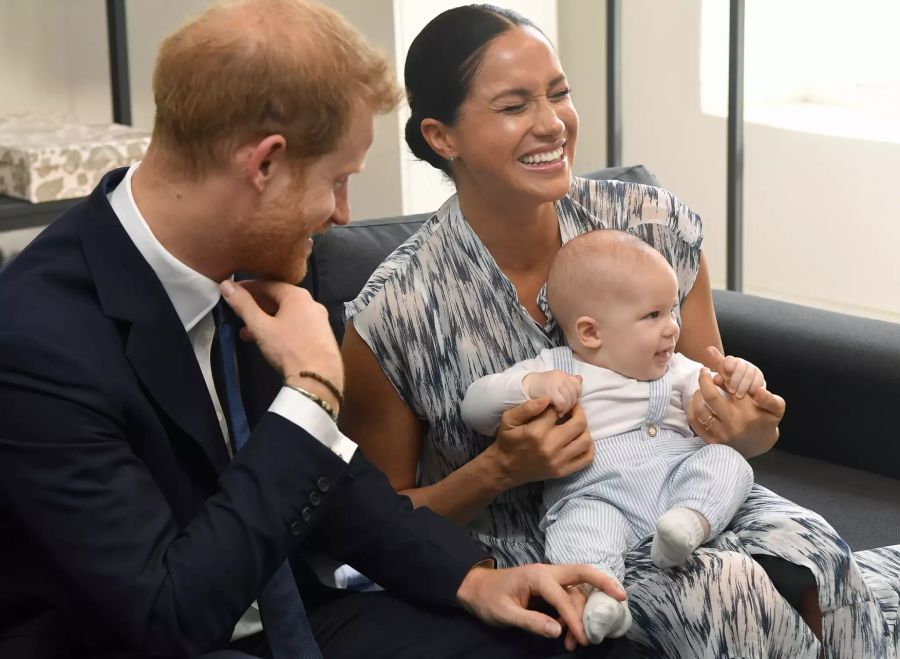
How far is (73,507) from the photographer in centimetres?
136

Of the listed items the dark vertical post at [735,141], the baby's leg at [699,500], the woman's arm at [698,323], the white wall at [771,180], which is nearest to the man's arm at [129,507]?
the baby's leg at [699,500]

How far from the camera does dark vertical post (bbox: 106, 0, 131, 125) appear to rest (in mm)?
3367

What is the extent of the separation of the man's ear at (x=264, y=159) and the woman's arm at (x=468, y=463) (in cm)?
55

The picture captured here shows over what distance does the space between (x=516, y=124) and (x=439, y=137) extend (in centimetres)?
14

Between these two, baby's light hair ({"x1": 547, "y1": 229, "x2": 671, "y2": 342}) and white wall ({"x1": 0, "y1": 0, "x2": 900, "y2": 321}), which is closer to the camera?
baby's light hair ({"x1": 547, "y1": 229, "x2": 671, "y2": 342})

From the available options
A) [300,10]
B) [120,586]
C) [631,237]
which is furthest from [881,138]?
[120,586]

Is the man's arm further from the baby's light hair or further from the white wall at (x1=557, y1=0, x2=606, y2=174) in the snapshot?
the white wall at (x1=557, y1=0, x2=606, y2=174)

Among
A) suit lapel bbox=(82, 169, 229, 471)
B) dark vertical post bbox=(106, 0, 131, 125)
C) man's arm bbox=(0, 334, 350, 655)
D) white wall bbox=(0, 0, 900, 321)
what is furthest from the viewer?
white wall bbox=(0, 0, 900, 321)

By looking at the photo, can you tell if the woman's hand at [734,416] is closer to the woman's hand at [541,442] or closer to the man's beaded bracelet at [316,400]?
the woman's hand at [541,442]

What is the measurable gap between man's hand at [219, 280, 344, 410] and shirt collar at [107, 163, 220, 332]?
0.09 feet

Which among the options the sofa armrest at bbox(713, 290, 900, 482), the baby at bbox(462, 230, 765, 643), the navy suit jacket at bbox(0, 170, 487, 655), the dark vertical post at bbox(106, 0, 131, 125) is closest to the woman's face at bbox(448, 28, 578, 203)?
the baby at bbox(462, 230, 765, 643)

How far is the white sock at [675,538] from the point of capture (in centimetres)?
165

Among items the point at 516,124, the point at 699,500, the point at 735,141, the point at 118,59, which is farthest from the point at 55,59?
the point at 699,500

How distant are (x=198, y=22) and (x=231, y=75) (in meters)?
0.10
